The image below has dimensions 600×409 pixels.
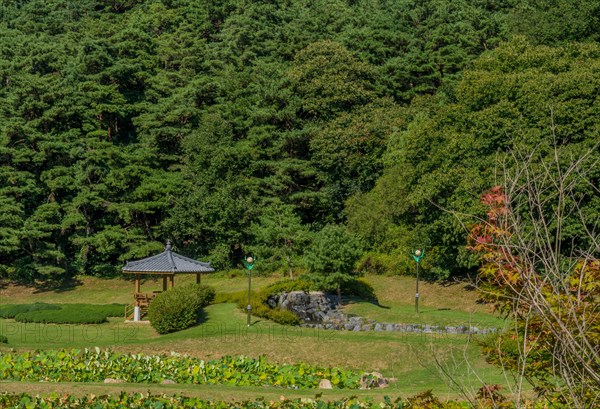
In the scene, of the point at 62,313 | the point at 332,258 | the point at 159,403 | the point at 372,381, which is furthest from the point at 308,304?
the point at 159,403

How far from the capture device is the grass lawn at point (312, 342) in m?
17.6

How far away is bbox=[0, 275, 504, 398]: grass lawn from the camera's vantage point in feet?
57.7

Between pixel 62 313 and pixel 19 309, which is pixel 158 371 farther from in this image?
pixel 19 309

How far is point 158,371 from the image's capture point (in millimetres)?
17875

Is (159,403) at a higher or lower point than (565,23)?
lower

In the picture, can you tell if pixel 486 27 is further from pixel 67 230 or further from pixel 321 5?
pixel 67 230

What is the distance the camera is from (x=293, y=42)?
52.9 metres

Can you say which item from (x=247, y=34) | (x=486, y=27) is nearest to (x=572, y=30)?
(x=486, y=27)

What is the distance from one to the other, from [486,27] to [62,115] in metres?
28.9

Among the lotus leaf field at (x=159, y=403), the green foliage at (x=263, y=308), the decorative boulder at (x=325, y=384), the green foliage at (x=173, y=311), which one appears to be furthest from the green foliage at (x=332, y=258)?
the lotus leaf field at (x=159, y=403)

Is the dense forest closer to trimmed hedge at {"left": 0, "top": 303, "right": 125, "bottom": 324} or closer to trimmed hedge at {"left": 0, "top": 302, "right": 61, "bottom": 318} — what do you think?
trimmed hedge at {"left": 0, "top": 302, "right": 61, "bottom": 318}

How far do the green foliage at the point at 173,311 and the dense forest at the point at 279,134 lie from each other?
6.91 metres

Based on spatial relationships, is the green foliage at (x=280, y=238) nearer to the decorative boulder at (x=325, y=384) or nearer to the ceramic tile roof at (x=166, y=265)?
the ceramic tile roof at (x=166, y=265)

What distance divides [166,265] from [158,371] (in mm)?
10930
